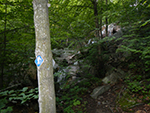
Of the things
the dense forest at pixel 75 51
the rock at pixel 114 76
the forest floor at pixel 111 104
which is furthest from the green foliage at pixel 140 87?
the rock at pixel 114 76

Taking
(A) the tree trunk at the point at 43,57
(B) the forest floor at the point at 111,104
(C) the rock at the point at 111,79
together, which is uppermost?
(A) the tree trunk at the point at 43,57

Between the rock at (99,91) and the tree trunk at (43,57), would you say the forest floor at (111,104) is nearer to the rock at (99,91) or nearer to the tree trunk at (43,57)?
the rock at (99,91)

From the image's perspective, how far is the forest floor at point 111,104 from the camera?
341cm

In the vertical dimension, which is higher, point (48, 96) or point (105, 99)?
point (48, 96)

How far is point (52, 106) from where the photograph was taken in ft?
5.31

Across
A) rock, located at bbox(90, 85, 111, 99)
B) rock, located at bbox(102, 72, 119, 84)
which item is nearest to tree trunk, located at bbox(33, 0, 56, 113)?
rock, located at bbox(90, 85, 111, 99)

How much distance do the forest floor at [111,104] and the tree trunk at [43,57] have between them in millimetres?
3046

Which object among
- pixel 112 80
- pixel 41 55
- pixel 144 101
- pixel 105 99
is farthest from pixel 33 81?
pixel 144 101

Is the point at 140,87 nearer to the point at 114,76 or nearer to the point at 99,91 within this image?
the point at 114,76

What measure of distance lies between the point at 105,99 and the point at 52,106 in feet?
11.8

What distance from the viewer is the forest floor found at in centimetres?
341

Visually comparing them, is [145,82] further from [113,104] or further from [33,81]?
[33,81]

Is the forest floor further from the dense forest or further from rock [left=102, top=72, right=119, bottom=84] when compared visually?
rock [left=102, top=72, right=119, bottom=84]

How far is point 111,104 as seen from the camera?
4090mm
